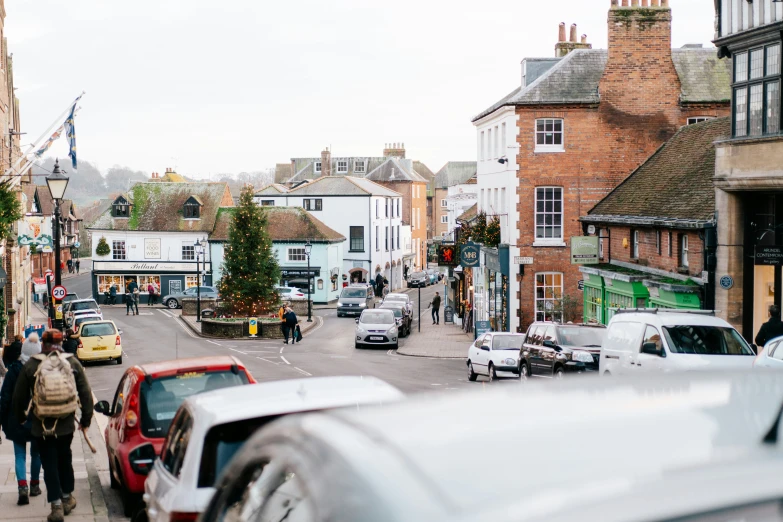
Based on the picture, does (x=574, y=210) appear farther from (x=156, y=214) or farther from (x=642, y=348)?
(x=156, y=214)

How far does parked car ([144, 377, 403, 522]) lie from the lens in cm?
604

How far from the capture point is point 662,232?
28172mm

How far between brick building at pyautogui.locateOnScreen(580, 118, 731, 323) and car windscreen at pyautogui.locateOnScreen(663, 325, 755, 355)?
7.79m

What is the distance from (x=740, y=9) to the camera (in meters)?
22.6

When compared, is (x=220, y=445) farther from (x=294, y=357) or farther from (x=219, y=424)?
(x=294, y=357)

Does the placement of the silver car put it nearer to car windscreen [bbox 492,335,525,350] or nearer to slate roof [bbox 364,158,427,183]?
car windscreen [bbox 492,335,525,350]

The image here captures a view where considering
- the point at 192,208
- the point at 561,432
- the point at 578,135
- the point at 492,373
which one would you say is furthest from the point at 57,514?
the point at 192,208

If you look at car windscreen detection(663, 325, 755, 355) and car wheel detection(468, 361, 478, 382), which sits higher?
car windscreen detection(663, 325, 755, 355)

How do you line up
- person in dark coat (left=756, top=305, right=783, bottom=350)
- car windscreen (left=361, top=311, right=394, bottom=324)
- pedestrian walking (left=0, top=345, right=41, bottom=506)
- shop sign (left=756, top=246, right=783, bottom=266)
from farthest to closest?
car windscreen (left=361, top=311, right=394, bottom=324), shop sign (left=756, top=246, right=783, bottom=266), person in dark coat (left=756, top=305, right=783, bottom=350), pedestrian walking (left=0, top=345, right=41, bottom=506)

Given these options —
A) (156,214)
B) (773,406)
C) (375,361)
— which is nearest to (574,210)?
(375,361)

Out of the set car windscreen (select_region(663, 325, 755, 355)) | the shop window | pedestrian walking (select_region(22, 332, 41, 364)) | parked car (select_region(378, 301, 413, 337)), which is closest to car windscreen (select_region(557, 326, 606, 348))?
car windscreen (select_region(663, 325, 755, 355))

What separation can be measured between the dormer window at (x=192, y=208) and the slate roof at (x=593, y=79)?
38.5m

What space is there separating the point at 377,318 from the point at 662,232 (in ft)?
54.6

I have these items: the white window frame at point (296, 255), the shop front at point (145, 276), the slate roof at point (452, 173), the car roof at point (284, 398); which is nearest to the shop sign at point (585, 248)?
the car roof at point (284, 398)
